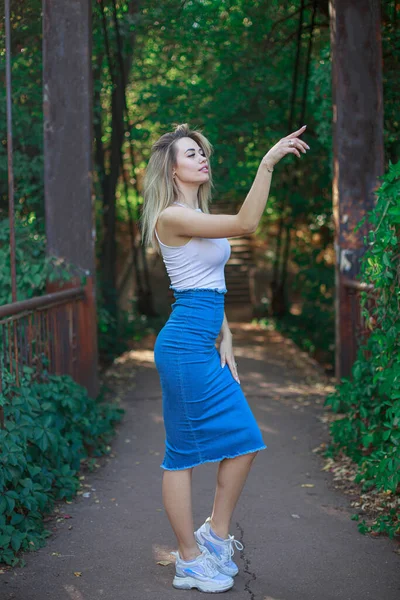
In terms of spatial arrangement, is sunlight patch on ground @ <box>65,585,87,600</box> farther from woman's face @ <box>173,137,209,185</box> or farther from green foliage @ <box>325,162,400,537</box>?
woman's face @ <box>173,137,209,185</box>

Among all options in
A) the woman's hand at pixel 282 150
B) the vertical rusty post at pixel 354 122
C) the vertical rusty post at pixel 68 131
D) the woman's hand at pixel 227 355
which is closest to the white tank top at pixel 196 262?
the woman's hand at pixel 227 355

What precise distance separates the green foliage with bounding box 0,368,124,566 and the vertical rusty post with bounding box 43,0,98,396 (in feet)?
3.80

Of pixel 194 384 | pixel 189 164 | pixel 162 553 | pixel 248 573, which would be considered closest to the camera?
pixel 194 384

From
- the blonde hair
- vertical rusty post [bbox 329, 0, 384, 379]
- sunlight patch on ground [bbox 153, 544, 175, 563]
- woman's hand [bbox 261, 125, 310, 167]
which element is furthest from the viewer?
vertical rusty post [bbox 329, 0, 384, 379]

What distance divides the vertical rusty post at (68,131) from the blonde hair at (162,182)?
2791mm

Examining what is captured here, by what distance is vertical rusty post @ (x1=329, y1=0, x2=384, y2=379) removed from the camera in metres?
6.12

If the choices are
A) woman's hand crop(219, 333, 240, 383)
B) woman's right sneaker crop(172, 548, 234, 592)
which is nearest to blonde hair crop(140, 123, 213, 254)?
woman's hand crop(219, 333, 240, 383)

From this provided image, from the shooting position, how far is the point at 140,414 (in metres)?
6.49

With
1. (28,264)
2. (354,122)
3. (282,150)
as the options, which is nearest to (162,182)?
(282,150)

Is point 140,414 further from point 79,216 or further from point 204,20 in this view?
point 204,20

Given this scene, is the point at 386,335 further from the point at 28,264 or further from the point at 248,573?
the point at 28,264

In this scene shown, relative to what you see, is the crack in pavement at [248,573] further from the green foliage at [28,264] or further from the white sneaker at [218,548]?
the green foliage at [28,264]

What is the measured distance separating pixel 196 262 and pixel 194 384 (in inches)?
19.1

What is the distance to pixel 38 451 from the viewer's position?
162 inches
